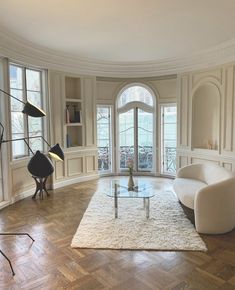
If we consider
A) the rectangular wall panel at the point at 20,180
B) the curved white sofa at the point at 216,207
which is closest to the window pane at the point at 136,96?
the rectangular wall panel at the point at 20,180

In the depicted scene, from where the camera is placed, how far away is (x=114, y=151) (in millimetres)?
7270

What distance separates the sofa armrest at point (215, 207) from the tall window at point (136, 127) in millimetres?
3663

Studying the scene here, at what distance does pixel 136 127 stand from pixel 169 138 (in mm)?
927

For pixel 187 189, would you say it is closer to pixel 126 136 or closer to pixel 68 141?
pixel 68 141

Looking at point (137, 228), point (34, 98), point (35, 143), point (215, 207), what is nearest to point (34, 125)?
point (35, 143)

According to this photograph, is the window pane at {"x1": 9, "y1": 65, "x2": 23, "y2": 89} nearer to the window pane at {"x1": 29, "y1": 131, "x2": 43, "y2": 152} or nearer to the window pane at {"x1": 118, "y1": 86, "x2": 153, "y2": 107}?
the window pane at {"x1": 29, "y1": 131, "x2": 43, "y2": 152}

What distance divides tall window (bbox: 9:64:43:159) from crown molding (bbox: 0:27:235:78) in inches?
10.0

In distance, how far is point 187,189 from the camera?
14.1ft

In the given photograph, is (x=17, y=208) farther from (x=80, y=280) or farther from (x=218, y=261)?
(x=218, y=261)

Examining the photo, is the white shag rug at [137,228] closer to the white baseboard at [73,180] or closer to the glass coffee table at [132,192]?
the glass coffee table at [132,192]

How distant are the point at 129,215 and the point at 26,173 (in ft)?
7.77

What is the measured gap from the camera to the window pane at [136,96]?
23.3ft

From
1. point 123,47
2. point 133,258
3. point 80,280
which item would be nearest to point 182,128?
point 123,47

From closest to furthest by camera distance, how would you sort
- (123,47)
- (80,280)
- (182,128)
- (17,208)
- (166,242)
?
(80,280)
(166,242)
(17,208)
(123,47)
(182,128)
